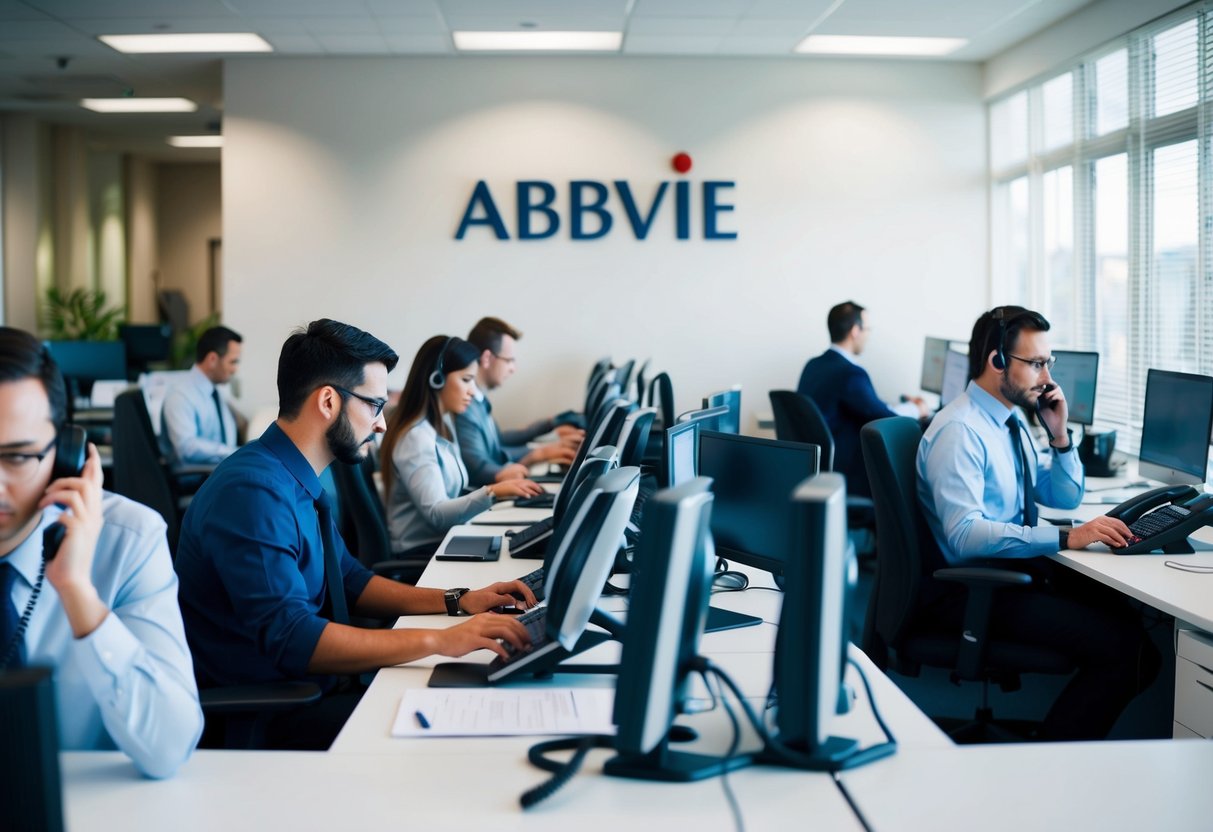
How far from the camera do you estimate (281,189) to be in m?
6.95

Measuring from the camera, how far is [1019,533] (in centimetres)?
306

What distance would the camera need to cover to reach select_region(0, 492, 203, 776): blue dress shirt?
4.99 ft

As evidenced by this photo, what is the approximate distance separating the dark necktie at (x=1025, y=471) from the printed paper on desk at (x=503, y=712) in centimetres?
189

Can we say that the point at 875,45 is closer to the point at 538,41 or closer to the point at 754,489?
the point at 538,41

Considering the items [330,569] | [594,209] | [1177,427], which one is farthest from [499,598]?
[594,209]

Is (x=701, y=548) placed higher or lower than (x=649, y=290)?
lower

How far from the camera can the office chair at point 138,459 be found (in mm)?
5078

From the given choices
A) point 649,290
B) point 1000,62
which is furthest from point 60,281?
point 1000,62

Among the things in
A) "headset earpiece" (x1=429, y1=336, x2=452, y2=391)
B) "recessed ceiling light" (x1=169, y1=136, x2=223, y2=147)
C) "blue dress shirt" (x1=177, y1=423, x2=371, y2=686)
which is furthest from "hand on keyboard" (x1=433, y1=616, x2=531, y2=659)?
"recessed ceiling light" (x1=169, y1=136, x2=223, y2=147)

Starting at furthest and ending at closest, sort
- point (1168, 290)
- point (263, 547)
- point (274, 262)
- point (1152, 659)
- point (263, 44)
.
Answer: point (274, 262) → point (263, 44) → point (1168, 290) → point (1152, 659) → point (263, 547)

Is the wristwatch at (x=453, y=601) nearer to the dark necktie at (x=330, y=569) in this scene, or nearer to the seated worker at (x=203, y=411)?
→ the dark necktie at (x=330, y=569)

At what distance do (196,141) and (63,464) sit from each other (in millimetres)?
10325

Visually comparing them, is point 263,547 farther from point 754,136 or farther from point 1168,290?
point 754,136

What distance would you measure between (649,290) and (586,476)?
4.87 meters
